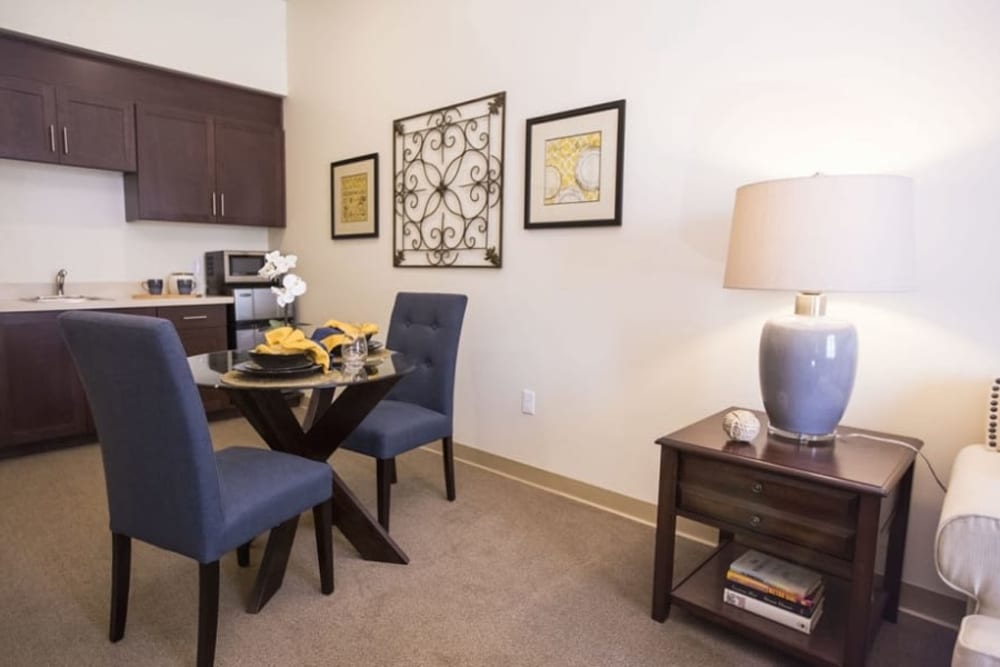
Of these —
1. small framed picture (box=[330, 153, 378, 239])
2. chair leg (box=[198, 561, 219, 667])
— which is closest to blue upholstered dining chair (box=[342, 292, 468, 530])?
chair leg (box=[198, 561, 219, 667])

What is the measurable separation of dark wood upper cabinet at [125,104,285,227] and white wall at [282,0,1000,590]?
105 cm

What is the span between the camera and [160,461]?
1445 mm

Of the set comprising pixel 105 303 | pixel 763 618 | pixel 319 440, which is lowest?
pixel 763 618

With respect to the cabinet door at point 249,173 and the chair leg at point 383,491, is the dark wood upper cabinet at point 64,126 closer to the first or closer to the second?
the cabinet door at point 249,173

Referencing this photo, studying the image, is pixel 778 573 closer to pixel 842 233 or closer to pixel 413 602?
pixel 842 233

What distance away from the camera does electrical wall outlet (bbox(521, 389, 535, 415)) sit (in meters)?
2.92

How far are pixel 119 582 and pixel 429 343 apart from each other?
1.50 m

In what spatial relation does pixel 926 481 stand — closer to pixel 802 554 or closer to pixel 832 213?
pixel 802 554

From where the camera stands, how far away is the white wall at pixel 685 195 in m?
1.76

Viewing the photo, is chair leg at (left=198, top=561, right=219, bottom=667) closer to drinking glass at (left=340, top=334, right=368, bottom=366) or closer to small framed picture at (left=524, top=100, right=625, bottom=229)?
drinking glass at (left=340, top=334, right=368, bottom=366)

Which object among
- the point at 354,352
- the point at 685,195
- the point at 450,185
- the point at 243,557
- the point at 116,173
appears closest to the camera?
the point at 354,352

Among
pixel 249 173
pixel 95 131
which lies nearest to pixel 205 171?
pixel 249 173

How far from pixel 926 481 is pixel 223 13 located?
4787 mm

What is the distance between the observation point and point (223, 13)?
13.0 feet
